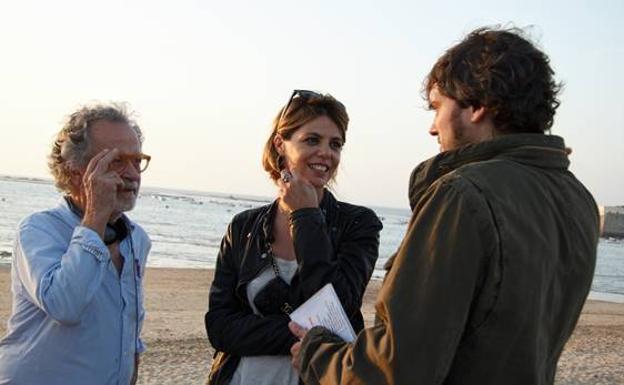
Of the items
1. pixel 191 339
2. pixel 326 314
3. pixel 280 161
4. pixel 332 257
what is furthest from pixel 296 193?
pixel 191 339

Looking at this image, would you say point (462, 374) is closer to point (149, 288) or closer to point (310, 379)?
point (310, 379)

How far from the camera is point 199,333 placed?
40.1 feet

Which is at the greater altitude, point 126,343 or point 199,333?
point 126,343

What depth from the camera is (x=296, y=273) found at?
9.45 ft

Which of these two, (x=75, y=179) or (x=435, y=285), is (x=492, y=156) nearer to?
(x=435, y=285)

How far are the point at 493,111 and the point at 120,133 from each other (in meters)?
1.78

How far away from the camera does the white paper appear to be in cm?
237

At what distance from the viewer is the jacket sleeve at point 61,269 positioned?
2562 mm

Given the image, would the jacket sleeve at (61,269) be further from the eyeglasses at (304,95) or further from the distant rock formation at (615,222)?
the distant rock formation at (615,222)

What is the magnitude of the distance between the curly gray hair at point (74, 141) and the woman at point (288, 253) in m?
0.76

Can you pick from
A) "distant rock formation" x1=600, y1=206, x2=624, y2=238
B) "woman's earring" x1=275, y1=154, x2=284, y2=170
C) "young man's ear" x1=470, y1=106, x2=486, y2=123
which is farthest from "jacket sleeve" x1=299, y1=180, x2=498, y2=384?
"distant rock formation" x1=600, y1=206, x2=624, y2=238

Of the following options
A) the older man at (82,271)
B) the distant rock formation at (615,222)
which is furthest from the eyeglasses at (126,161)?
the distant rock formation at (615,222)

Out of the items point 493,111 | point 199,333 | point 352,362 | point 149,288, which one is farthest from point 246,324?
point 149,288

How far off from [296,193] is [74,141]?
3.40ft
